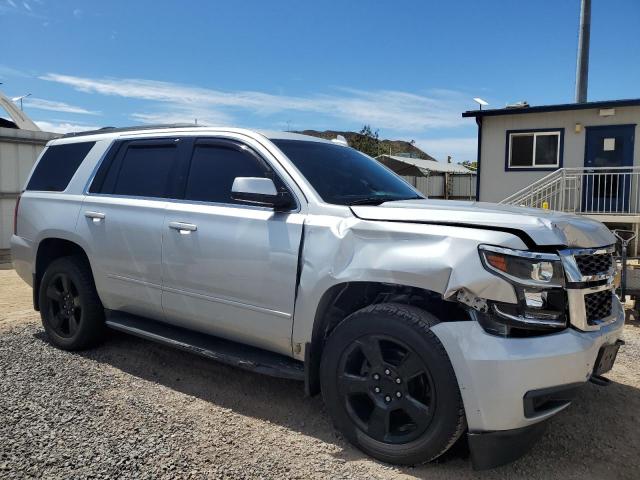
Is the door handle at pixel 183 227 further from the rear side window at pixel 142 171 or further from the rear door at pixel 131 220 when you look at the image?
the rear side window at pixel 142 171

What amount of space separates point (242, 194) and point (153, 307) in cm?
135

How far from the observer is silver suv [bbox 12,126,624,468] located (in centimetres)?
271

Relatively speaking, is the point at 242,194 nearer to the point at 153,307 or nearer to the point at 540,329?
the point at 153,307

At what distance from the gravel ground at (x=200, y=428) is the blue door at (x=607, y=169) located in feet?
32.1

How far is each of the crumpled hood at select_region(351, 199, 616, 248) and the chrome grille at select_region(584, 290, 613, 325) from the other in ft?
0.90

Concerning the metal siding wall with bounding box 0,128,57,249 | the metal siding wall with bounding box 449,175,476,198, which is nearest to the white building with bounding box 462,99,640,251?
the metal siding wall with bounding box 0,128,57,249

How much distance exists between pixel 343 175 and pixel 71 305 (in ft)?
8.99

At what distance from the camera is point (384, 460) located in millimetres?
3020

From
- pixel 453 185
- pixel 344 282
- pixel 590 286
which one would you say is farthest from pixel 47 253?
pixel 453 185

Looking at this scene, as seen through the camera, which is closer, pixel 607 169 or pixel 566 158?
pixel 607 169

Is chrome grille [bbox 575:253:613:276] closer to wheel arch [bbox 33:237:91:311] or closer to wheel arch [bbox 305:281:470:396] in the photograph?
wheel arch [bbox 305:281:470:396]

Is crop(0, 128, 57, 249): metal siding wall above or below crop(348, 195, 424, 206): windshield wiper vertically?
above

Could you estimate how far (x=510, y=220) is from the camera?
9.28 ft

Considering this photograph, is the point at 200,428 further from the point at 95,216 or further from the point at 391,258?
the point at 95,216
